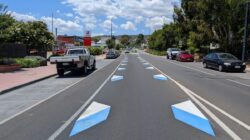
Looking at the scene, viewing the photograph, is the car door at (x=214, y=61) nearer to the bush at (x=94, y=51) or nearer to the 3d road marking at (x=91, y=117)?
the 3d road marking at (x=91, y=117)

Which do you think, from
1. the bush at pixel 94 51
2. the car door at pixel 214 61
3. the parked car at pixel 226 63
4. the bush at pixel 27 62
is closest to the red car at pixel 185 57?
the car door at pixel 214 61

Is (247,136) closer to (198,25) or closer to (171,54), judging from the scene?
(198,25)

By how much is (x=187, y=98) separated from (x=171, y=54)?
49750 mm

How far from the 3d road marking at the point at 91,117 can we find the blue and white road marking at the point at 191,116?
191 centimetres

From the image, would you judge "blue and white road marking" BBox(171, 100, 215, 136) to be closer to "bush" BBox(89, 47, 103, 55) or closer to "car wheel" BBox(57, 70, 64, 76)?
"car wheel" BBox(57, 70, 64, 76)

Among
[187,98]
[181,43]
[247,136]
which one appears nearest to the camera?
[247,136]

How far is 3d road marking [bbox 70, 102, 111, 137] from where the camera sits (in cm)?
929

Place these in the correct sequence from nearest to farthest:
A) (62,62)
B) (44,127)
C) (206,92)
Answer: (44,127) → (206,92) → (62,62)

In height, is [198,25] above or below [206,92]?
above

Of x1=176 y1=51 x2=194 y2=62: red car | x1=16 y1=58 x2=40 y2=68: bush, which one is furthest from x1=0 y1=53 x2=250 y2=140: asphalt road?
x1=176 y1=51 x2=194 y2=62: red car

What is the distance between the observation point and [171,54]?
6359 centimetres

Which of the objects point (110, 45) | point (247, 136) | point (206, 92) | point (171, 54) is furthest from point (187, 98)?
point (110, 45)

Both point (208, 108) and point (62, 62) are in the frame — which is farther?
point (62, 62)

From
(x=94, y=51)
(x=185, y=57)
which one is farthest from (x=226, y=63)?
(x=94, y=51)
